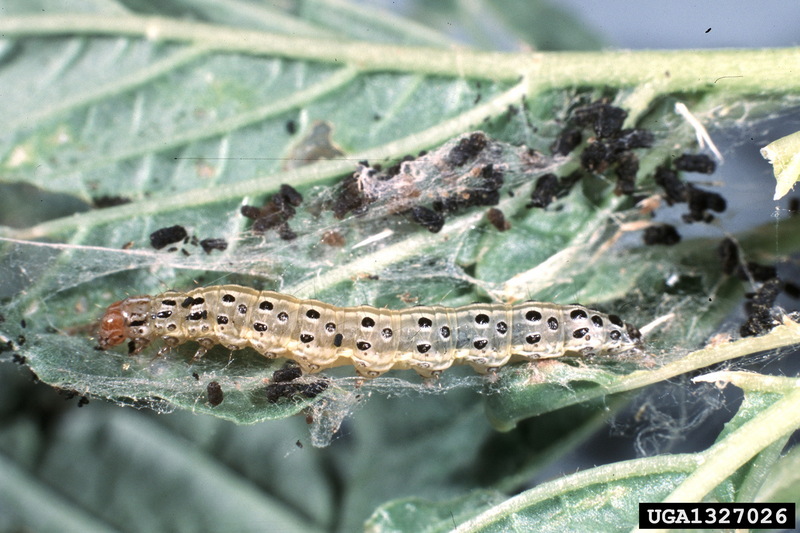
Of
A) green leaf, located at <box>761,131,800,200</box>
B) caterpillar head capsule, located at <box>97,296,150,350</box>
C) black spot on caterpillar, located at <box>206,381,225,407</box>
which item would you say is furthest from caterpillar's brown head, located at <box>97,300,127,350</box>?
green leaf, located at <box>761,131,800,200</box>

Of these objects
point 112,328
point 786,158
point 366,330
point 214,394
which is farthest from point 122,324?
point 786,158

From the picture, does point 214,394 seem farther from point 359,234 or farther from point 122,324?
point 359,234

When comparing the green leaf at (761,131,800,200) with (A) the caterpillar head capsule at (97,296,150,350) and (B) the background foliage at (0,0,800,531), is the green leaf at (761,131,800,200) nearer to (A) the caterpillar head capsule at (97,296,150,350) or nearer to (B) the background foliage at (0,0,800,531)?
(B) the background foliage at (0,0,800,531)

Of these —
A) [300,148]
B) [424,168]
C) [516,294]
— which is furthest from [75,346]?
[516,294]

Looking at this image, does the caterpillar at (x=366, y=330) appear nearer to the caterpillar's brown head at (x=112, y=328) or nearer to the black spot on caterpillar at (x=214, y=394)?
the caterpillar's brown head at (x=112, y=328)

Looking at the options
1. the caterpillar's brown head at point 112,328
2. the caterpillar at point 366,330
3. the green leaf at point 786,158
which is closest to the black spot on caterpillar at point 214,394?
the caterpillar at point 366,330

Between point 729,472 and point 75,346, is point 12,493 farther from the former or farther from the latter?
point 729,472

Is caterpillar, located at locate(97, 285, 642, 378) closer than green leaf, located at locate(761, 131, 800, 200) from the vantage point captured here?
No

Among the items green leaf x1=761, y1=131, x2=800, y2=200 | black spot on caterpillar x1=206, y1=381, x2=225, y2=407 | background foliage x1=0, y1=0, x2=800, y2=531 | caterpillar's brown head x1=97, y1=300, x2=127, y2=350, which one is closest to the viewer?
green leaf x1=761, y1=131, x2=800, y2=200
